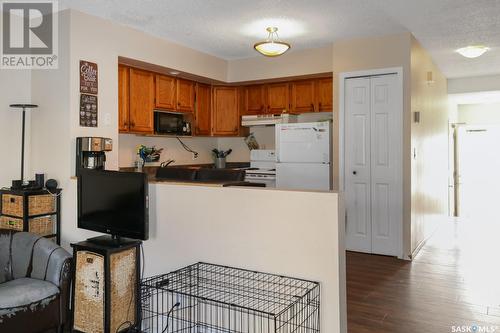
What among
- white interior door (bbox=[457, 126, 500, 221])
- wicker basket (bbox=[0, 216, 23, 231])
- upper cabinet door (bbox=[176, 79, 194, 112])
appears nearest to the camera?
wicker basket (bbox=[0, 216, 23, 231])

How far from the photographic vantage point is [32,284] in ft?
8.51

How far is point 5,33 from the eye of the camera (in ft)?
12.2

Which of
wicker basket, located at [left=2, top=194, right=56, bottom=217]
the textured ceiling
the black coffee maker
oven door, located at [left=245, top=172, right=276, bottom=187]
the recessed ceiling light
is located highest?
the textured ceiling

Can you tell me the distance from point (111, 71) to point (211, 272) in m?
2.45

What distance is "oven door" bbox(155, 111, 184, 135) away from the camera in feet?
17.1

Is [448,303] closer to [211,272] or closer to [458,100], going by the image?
[211,272]

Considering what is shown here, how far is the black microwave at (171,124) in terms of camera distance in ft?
17.1

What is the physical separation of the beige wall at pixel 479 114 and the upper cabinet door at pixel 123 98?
7.01 metres

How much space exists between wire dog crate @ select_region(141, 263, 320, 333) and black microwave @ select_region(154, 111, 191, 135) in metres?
2.79

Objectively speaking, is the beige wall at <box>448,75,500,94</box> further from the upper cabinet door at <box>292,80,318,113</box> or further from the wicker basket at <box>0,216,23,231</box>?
the wicker basket at <box>0,216,23,231</box>

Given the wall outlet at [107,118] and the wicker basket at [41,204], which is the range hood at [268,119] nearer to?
the wall outlet at [107,118]

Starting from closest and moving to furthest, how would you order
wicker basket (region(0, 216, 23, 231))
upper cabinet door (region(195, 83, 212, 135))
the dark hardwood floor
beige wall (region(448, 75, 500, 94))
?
the dark hardwood floor < wicker basket (region(0, 216, 23, 231)) < upper cabinet door (region(195, 83, 212, 135)) < beige wall (region(448, 75, 500, 94))

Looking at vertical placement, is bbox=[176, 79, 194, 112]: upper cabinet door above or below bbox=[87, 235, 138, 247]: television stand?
above

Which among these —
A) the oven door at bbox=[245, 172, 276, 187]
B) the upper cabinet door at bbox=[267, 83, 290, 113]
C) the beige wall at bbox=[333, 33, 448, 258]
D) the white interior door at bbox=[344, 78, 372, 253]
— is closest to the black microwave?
the oven door at bbox=[245, 172, 276, 187]
